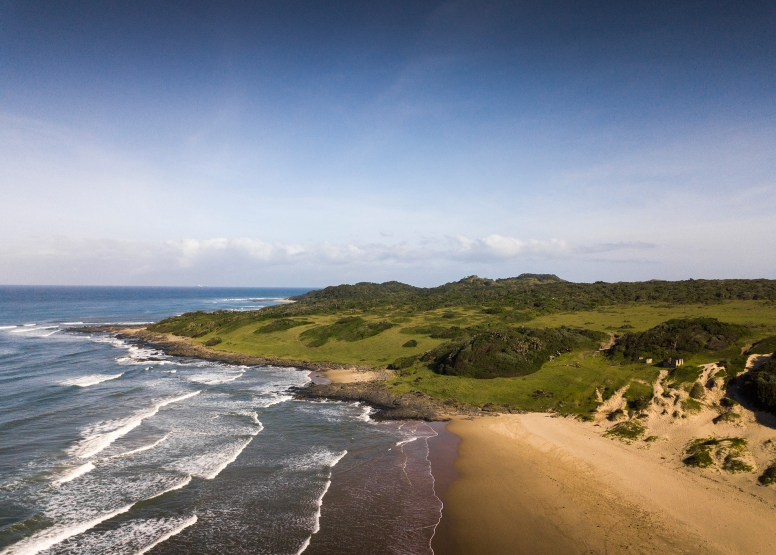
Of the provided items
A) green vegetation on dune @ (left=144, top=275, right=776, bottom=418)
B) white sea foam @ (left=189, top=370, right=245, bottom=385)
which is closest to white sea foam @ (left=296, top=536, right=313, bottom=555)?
green vegetation on dune @ (left=144, top=275, right=776, bottom=418)

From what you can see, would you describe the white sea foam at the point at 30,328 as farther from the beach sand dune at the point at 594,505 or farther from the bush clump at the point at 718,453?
the bush clump at the point at 718,453

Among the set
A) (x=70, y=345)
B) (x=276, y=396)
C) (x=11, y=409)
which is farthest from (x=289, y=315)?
(x=11, y=409)

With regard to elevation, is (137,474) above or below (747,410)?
below

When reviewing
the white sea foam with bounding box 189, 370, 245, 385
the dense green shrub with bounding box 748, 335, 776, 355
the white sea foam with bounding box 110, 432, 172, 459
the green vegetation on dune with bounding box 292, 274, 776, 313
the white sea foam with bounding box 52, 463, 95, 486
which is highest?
the green vegetation on dune with bounding box 292, 274, 776, 313

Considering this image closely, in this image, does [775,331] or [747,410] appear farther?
[775,331]

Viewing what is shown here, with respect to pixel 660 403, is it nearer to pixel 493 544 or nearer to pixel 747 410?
pixel 747 410

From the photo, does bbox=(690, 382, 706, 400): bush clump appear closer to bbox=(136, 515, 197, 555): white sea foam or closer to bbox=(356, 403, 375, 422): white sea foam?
bbox=(356, 403, 375, 422): white sea foam

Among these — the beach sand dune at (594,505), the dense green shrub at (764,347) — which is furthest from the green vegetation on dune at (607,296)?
the beach sand dune at (594,505)
